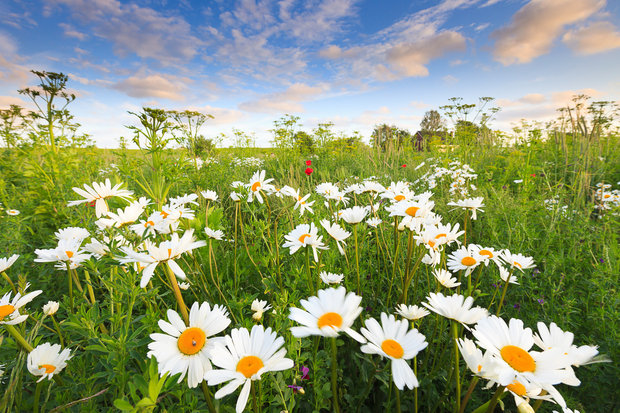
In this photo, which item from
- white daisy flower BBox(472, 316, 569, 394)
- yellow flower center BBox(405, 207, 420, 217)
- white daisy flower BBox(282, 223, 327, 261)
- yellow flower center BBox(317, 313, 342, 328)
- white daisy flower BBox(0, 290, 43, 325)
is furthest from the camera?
yellow flower center BBox(405, 207, 420, 217)

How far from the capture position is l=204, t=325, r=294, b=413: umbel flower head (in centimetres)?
60

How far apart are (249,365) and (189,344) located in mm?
181

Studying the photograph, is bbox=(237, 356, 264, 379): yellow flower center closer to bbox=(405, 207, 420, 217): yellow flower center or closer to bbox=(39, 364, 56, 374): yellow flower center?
bbox=(39, 364, 56, 374): yellow flower center

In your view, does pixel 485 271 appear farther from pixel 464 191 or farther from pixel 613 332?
pixel 464 191

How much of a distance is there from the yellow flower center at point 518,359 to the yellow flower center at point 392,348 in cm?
25

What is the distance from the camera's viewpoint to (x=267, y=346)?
0.71m

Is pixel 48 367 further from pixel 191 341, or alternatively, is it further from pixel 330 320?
pixel 330 320

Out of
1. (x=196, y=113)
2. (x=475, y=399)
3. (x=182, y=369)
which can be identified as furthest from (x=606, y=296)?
(x=196, y=113)

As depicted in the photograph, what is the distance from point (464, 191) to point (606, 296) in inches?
84.3

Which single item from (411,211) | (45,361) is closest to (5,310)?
(45,361)

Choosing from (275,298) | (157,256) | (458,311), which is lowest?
(275,298)

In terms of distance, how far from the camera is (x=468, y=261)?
1245mm

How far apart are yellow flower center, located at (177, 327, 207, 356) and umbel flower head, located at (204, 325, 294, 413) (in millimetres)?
69

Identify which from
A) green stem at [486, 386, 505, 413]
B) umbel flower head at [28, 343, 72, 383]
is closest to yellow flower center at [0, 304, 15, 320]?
umbel flower head at [28, 343, 72, 383]
